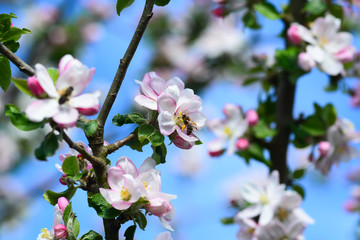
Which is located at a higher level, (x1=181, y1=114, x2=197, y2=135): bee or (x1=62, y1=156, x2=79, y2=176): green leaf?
(x1=181, y1=114, x2=197, y2=135): bee

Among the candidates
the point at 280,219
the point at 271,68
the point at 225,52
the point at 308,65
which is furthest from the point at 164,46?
the point at 280,219

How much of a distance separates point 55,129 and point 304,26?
1.48 meters

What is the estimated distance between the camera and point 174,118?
0.84m

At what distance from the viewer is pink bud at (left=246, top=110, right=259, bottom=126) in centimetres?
175

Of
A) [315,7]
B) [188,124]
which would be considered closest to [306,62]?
[315,7]

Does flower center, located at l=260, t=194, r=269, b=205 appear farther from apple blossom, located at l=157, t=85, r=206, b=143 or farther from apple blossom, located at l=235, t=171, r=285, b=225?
apple blossom, located at l=157, t=85, r=206, b=143

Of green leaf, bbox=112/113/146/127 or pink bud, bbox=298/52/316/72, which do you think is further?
pink bud, bbox=298/52/316/72

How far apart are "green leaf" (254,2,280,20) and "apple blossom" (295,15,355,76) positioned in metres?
0.13

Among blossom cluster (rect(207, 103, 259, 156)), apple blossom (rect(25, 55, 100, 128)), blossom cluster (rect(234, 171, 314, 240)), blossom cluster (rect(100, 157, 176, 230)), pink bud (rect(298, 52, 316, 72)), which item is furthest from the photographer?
blossom cluster (rect(207, 103, 259, 156))

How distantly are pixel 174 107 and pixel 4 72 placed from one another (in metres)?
0.38

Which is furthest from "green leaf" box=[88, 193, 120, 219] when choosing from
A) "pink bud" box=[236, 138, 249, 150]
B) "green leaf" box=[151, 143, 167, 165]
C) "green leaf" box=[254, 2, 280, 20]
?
"green leaf" box=[254, 2, 280, 20]

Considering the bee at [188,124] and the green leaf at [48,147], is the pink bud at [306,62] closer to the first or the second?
the bee at [188,124]

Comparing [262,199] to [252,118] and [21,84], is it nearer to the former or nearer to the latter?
[252,118]

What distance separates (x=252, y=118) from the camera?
175cm
